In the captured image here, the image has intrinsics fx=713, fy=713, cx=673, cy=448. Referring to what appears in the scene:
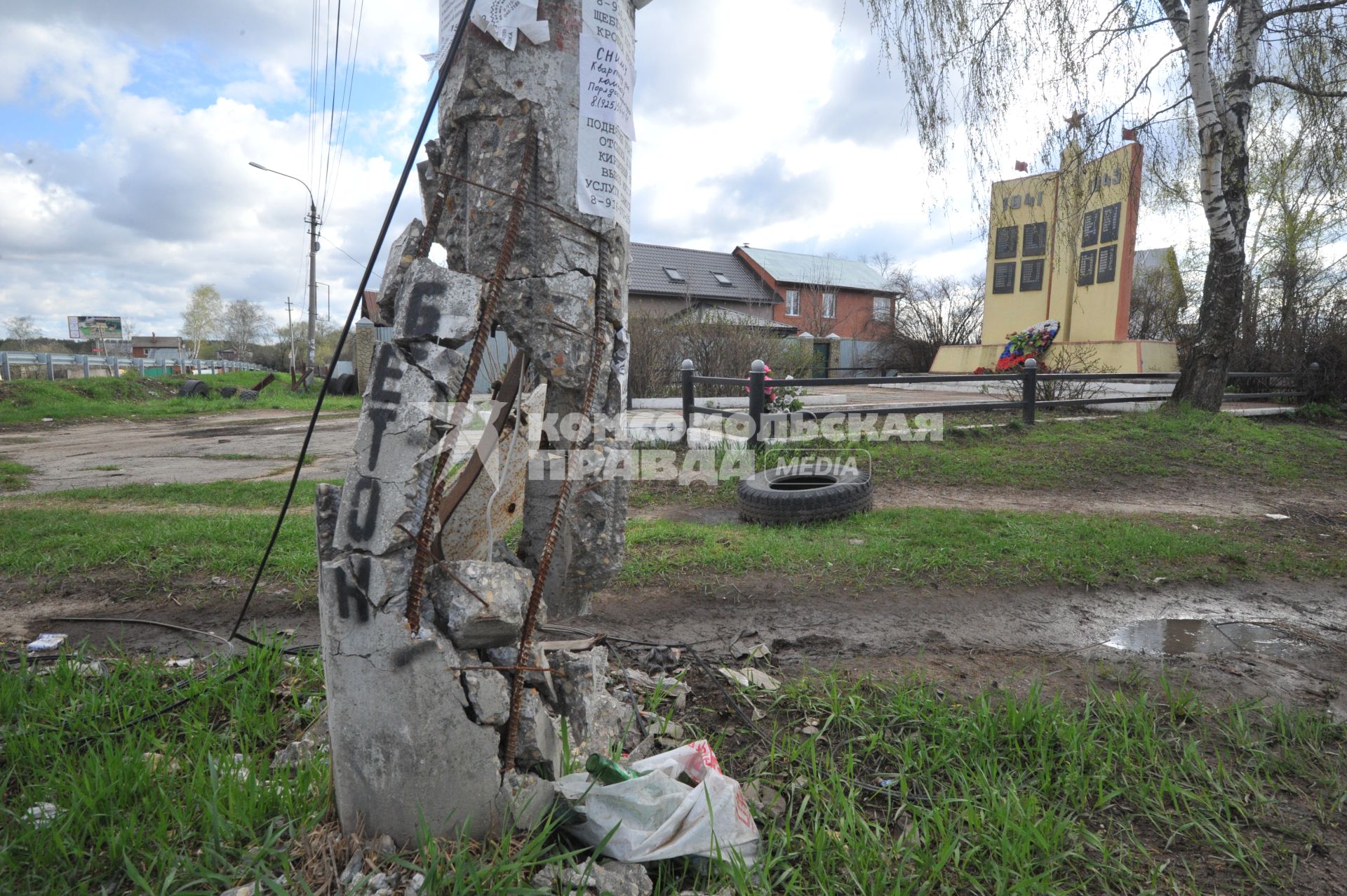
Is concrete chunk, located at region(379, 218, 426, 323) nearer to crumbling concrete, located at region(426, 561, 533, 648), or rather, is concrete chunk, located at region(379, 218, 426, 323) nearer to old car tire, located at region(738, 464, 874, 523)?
crumbling concrete, located at region(426, 561, 533, 648)

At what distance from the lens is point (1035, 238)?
22.4 m

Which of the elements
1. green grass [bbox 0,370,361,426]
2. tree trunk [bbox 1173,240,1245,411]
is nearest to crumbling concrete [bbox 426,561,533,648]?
tree trunk [bbox 1173,240,1245,411]

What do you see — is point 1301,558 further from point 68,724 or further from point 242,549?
point 242,549

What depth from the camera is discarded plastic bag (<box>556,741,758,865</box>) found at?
1.81m

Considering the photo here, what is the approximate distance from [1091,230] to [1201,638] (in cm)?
2016

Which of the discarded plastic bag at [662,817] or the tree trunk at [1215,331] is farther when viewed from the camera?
the tree trunk at [1215,331]

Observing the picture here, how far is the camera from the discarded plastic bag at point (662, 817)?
181cm

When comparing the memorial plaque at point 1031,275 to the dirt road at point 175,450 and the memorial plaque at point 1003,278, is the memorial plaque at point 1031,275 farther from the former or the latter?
the dirt road at point 175,450

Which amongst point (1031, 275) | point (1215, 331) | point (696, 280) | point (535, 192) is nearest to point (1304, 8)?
point (1215, 331)

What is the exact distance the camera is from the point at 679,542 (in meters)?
5.28

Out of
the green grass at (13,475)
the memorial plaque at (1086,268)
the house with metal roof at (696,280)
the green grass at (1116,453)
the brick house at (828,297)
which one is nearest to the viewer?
the green grass at (1116,453)

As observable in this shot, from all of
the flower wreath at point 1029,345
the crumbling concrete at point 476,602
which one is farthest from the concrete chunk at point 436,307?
the flower wreath at point 1029,345

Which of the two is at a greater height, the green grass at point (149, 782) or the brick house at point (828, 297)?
the brick house at point (828, 297)

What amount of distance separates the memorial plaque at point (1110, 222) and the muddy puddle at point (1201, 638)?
745 inches
